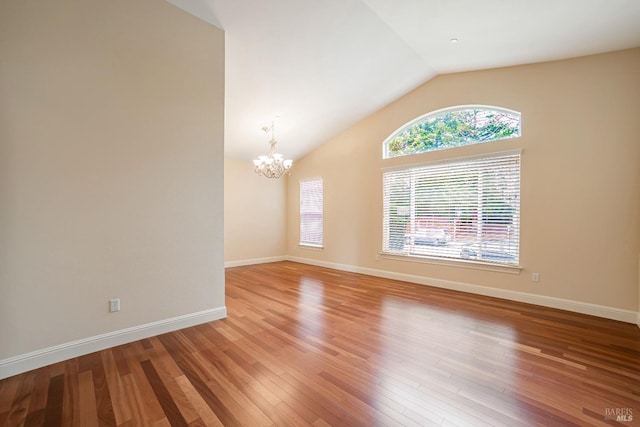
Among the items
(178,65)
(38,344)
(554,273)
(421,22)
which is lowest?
(38,344)

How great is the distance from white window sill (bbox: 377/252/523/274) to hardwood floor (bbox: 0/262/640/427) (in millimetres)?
649

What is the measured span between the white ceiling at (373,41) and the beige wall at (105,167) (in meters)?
0.60

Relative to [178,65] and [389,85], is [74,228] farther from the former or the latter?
[389,85]

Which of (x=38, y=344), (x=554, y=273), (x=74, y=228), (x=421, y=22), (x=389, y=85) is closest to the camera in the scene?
(x=38, y=344)

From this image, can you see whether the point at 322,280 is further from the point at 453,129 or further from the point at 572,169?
the point at 572,169

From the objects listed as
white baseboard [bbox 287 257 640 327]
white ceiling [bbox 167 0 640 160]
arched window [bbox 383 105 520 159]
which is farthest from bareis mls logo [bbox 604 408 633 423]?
arched window [bbox 383 105 520 159]

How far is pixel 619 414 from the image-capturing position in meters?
1.72

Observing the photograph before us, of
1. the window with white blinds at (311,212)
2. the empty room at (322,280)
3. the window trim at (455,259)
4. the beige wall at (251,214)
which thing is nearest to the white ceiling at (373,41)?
the empty room at (322,280)

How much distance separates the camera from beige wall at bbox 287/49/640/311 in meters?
3.21

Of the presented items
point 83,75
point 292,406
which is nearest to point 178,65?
point 83,75

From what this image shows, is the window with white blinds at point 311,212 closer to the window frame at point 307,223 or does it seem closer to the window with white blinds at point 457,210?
the window frame at point 307,223

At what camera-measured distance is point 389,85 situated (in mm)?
4715

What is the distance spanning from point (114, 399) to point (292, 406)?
4.04ft

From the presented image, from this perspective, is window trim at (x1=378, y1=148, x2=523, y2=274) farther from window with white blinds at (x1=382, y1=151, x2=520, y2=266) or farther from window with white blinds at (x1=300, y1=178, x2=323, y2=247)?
window with white blinds at (x1=300, y1=178, x2=323, y2=247)
